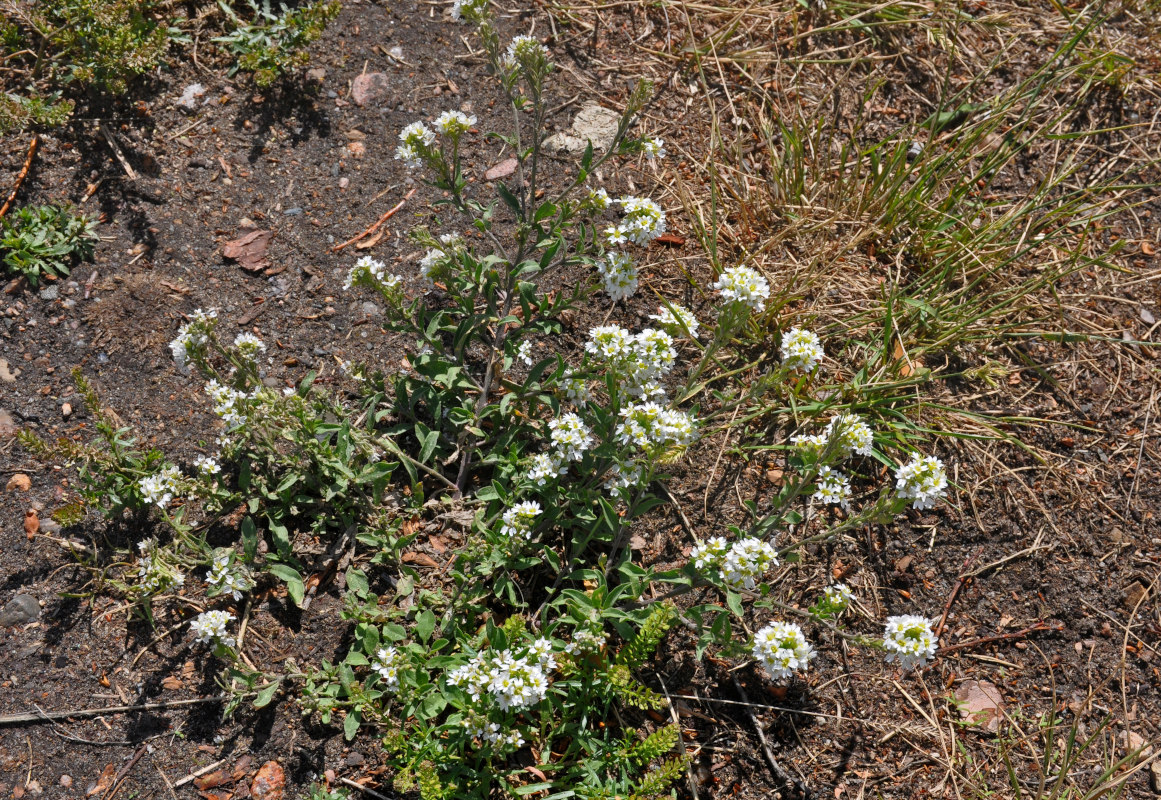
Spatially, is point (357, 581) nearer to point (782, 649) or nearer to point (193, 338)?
point (193, 338)

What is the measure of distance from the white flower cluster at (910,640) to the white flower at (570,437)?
1223 mm

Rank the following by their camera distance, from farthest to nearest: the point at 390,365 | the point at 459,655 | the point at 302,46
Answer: the point at 302,46, the point at 390,365, the point at 459,655

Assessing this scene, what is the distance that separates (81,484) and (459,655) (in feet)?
5.79

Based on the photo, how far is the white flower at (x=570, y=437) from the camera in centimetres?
296

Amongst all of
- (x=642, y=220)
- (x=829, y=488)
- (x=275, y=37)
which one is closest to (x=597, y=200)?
(x=642, y=220)

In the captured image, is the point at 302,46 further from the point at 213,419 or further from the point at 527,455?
the point at 527,455

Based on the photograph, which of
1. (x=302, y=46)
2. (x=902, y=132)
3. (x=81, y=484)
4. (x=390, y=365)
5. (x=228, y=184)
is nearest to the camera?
(x=81, y=484)

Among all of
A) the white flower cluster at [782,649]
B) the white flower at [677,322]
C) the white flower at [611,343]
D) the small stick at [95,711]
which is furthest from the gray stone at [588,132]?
the small stick at [95,711]

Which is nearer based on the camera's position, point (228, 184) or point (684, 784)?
point (684, 784)

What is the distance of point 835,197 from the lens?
4.16 meters

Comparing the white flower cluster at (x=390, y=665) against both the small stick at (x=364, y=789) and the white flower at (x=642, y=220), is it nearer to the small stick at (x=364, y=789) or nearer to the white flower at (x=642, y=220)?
the small stick at (x=364, y=789)

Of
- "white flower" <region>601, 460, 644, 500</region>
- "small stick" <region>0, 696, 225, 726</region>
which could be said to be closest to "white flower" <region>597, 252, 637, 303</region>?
"white flower" <region>601, 460, 644, 500</region>

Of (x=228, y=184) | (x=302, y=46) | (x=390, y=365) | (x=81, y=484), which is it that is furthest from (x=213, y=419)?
(x=302, y=46)

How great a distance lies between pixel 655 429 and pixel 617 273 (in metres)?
0.68
